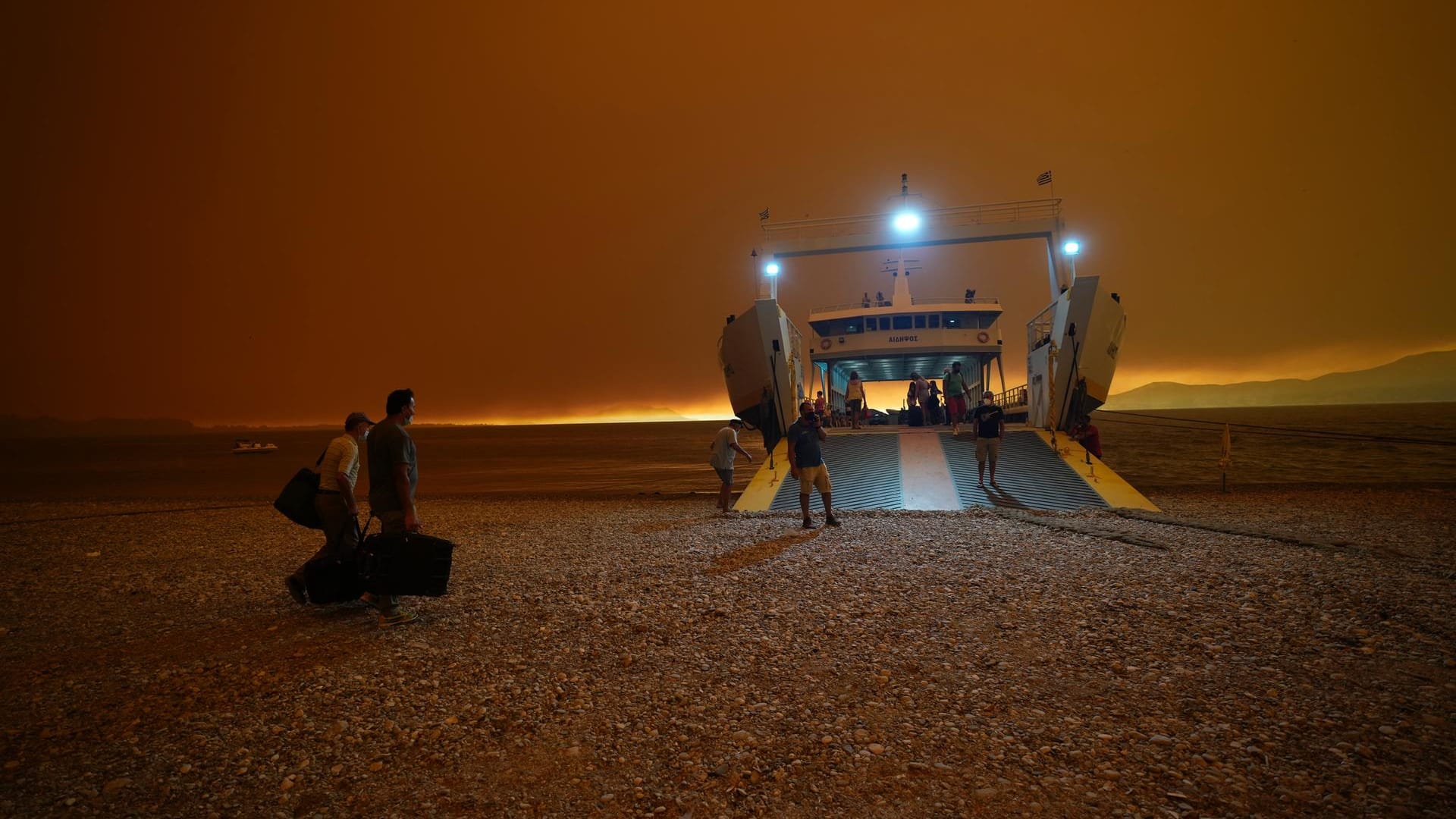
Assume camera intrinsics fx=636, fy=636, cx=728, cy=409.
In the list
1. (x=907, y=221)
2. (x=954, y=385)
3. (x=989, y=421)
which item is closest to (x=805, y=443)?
(x=989, y=421)

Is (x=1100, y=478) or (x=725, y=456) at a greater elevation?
(x=725, y=456)

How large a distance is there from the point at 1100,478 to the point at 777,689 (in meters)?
8.92

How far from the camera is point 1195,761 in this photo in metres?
2.54

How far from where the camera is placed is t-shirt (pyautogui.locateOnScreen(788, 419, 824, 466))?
8.20 metres

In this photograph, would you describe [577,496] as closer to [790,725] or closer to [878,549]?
[878,549]

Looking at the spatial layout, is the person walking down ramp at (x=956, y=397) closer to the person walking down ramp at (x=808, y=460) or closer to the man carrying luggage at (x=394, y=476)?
the person walking down ramp at (x=808, y=460)

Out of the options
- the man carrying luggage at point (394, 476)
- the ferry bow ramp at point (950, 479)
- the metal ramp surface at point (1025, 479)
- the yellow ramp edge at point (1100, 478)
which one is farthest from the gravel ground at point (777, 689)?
the ferry bow ramp at point (950, 479)

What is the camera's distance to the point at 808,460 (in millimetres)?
8258

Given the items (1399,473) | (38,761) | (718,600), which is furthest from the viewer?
(1399,473)

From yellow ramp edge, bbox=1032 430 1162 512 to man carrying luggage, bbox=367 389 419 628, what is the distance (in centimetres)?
894

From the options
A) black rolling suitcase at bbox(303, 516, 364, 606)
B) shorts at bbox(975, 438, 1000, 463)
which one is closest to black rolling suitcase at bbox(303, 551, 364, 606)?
black rolling suitcase at bbox(303, 516, 364, 606)

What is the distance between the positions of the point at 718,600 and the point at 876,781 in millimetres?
2643

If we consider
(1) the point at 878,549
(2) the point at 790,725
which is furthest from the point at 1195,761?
(1) the point at 878,549

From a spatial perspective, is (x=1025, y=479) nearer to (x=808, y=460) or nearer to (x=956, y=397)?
(x=956, y=397)
